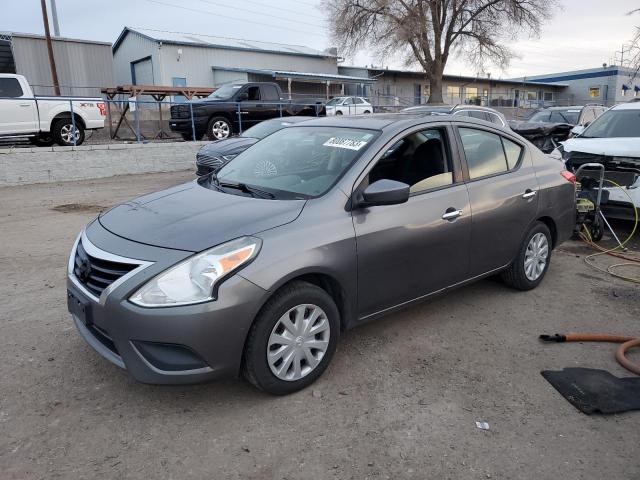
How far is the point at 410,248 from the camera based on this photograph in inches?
144

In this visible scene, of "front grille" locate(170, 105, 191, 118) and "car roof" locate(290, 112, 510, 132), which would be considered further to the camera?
"front grille" locate(170, 105, 191, 118)

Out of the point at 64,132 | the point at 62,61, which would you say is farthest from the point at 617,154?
the point at 62,61

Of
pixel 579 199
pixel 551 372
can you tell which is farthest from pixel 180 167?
pixel 551 372

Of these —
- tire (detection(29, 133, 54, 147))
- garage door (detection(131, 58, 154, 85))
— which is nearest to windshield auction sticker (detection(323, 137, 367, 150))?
tire (detection(29, 133, 54, 147))

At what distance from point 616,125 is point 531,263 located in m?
4.44

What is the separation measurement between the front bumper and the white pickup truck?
11544 millimetres

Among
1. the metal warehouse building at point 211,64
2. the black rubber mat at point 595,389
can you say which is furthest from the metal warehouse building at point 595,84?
the black rubber mat at point 595,389


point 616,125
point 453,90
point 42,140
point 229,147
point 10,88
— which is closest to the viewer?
point 616,125

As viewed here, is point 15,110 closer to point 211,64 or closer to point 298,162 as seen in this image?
point 298,162

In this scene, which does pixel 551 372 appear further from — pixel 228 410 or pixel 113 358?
pixel 113 358

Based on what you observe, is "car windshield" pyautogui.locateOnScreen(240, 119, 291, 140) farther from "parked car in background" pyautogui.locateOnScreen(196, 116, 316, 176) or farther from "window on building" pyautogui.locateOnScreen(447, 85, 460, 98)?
"window on building" pyautogui.locateOnScreen(447, 85, 460, 98)

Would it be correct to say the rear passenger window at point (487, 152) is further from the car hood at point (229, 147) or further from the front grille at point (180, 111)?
the front grille at point (180, 111)

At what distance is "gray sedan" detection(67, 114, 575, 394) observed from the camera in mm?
2773

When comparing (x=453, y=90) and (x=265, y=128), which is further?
(x=453, y=90)
